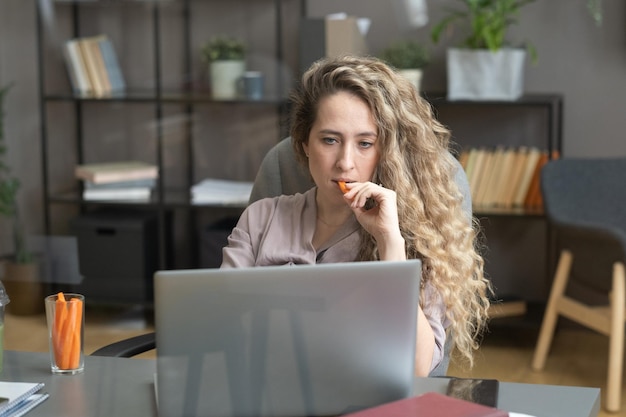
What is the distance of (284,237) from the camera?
1.92m

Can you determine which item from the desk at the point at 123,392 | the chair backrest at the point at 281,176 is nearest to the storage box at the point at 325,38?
the chair backrest at the point at 281,176

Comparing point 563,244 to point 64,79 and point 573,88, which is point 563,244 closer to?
point 573,88

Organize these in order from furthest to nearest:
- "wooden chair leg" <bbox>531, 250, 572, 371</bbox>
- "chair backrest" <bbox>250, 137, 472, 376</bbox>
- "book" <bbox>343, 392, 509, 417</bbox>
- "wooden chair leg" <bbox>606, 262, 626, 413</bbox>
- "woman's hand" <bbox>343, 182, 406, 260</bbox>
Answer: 1. "wooden chair leg" <bbox>531, 250, 572, 371</bbox>
2. "wooden chair leg" <bbox>606, 262, 626, 413</bbox>
3. "chair backrest" <bbox>250, 137, 472, 376</bbox>
4. "woman's hand" <bbox>343, 182, 406, 260</bbox>
5. "book" <bbox>343, 392, 509, 417</bbox>

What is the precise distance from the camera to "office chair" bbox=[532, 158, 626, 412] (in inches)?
123

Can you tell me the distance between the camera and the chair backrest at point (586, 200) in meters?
3.29

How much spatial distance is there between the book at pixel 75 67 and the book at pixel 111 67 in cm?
8

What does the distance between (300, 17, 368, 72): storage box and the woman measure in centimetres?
184

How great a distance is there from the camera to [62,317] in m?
1.54

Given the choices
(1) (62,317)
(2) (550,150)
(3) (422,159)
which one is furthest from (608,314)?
(1) (62,317)

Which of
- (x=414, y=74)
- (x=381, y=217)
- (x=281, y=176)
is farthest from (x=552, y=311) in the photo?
(x=381, y=217)

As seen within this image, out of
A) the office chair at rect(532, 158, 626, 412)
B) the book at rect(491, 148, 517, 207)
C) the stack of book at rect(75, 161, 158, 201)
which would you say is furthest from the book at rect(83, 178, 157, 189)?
the office chair at rect(532, 158, 626, 412)

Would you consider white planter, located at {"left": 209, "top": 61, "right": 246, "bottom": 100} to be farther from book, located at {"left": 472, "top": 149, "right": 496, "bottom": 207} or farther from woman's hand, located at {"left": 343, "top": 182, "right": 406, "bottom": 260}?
woman's hand, located at {"left": 343, "top": 182, "right": 406, "bottom": 260}

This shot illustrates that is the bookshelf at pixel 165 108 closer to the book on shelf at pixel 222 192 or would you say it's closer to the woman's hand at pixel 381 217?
the book on shelf at pixel 222 192

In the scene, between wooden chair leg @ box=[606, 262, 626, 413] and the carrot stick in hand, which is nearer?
the carrot stick in hand
